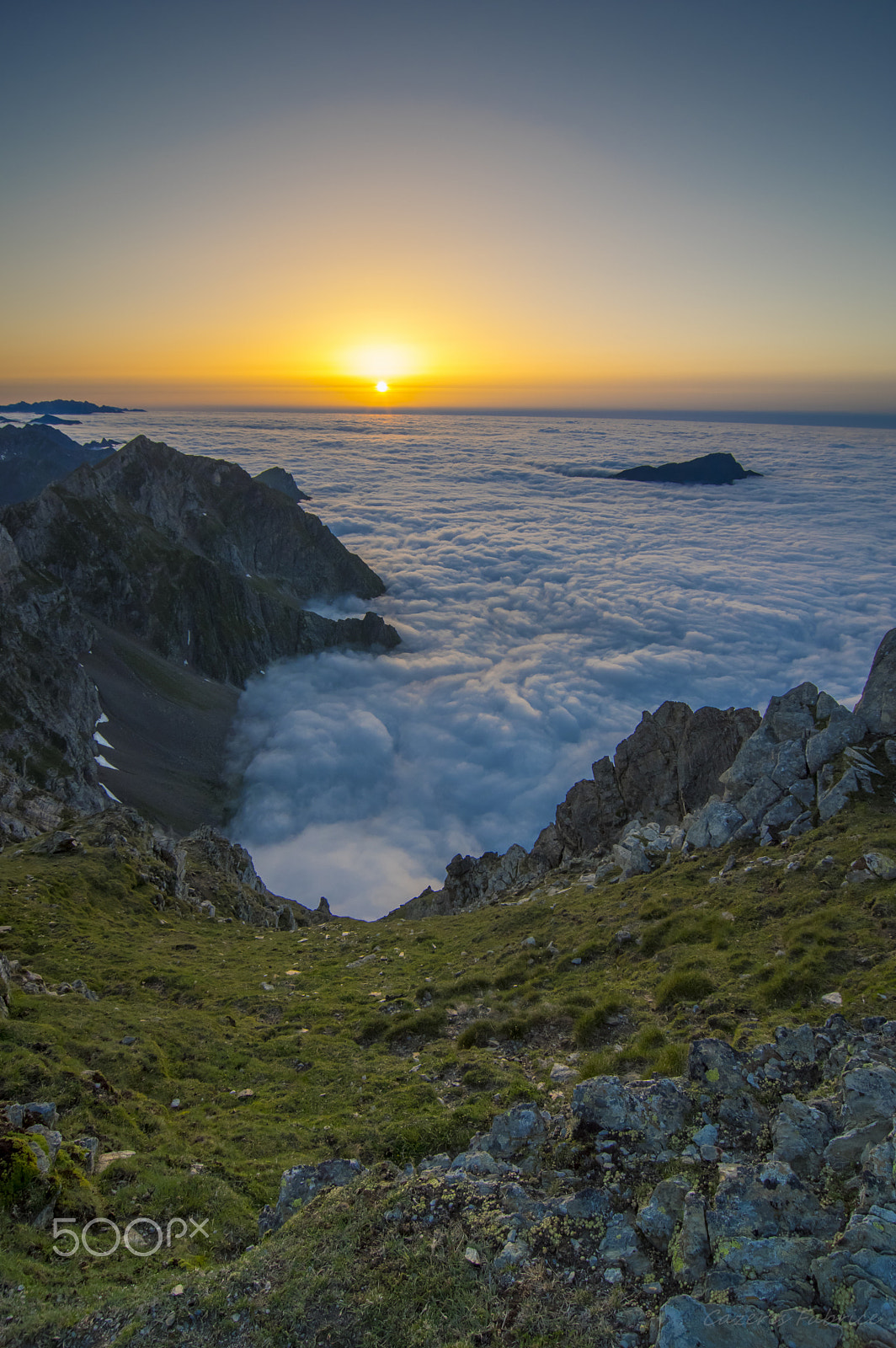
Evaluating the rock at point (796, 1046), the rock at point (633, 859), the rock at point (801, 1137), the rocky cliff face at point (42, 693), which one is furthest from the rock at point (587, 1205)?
the rocky cliff face at point (42, 693)

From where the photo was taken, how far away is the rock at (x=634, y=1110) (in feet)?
32.8

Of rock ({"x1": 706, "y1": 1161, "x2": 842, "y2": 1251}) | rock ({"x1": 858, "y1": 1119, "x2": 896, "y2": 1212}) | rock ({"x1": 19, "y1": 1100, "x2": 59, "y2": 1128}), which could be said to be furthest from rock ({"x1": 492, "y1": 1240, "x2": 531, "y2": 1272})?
rock ({"x1": 19, "y1": 1100, "x2": 59, "y2": 1128})

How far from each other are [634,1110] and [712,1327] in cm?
408

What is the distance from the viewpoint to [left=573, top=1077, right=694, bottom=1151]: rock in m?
9.99

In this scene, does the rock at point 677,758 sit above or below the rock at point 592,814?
above

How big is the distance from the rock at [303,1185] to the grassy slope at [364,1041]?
543mm

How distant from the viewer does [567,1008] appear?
1842cm

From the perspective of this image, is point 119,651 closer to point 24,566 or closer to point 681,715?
point 24,566

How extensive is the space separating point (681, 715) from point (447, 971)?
139 ft

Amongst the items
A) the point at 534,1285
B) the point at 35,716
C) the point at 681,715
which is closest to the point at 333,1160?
the point at 534,1285

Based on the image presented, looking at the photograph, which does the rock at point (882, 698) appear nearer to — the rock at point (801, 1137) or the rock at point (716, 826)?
the rock at point (716, 826)

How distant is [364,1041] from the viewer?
19.8m

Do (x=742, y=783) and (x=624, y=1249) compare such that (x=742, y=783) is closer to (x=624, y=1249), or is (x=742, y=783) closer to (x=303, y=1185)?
(x=624, y=1249)

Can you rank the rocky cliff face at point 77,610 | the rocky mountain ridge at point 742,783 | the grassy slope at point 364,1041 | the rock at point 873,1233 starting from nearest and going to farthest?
the rock at point 873,1233 < the grassy slope at point 364,1041 < the rocky mountain ridge at point 742,783 < the rocky cliff face at point 77,610
